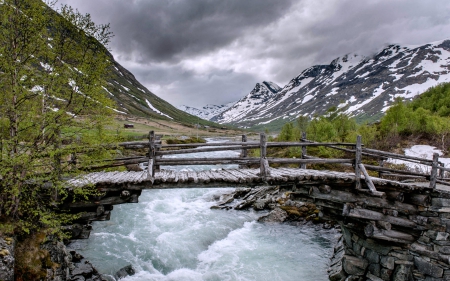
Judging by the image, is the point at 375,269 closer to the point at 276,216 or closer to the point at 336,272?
the point at 336,272

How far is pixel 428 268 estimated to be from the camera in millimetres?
9383

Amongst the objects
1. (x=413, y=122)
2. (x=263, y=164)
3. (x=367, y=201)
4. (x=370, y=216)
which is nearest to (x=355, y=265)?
(x=370, y=216)

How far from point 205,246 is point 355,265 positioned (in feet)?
28.2

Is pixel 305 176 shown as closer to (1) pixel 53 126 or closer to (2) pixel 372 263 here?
(2) pixel 372 263

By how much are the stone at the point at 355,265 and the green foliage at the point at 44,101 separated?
1053 cm

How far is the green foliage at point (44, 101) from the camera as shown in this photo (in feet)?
24.7

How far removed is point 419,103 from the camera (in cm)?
4862

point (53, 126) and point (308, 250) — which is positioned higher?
point (53, 126)

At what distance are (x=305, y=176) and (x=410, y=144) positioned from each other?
29.6 metres

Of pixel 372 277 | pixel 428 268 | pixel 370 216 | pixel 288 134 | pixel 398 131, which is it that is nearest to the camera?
pixel 428 268

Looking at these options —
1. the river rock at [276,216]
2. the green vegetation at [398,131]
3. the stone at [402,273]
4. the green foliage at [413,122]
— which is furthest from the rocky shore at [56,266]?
the green foliage at [413,122]

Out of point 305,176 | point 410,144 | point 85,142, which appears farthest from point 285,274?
point 410,144

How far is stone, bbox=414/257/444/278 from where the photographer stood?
9188 mm

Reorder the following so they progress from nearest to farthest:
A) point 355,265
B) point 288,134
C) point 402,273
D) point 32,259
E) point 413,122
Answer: point 32,259
point 402,273
point 355,265
point 413,122
point 288,134
